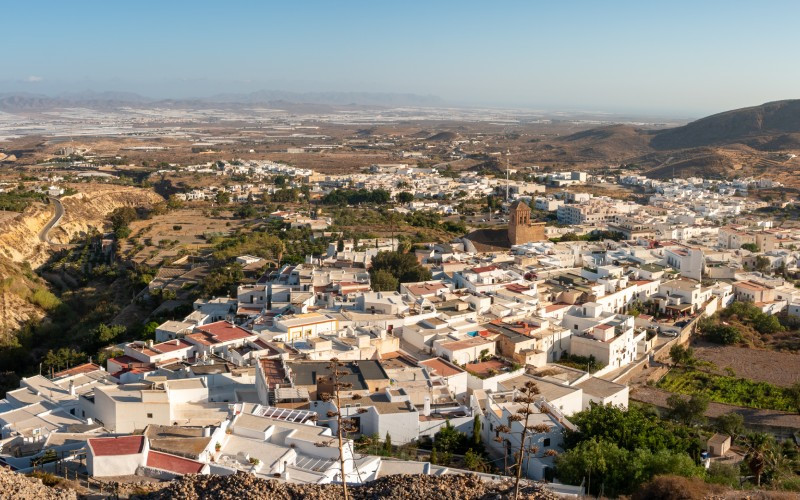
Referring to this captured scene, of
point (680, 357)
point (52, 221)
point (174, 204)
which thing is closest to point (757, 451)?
point (680, 357)

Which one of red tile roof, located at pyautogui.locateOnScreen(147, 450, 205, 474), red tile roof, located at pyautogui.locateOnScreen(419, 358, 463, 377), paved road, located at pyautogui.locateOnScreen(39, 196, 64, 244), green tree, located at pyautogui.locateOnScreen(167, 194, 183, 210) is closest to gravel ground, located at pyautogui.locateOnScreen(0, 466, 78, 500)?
red tile roof, located at pyautogui.locateOnScreen(147, 450, 205, 474)

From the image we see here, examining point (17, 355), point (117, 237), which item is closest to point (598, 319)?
point (17, 355)

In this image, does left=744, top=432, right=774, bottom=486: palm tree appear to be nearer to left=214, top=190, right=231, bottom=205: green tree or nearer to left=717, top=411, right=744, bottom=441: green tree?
left=717, top=411, right=744, bottom=441: green tree

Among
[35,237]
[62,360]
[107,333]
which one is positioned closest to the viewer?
[62,360]

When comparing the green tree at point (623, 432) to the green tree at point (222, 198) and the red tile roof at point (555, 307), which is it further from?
the green tree at point (222, 198)

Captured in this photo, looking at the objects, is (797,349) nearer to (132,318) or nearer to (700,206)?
(132,318)

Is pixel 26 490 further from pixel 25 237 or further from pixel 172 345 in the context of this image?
pixel 25 237
